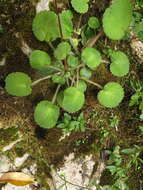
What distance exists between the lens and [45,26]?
225 centimetres

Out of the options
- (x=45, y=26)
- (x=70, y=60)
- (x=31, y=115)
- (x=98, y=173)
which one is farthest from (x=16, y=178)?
(x=45, y=26)

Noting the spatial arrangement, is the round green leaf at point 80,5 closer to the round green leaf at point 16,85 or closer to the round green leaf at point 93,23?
the round green leaf at point 93,23

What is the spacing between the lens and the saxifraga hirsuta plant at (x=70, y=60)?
2.25 metres

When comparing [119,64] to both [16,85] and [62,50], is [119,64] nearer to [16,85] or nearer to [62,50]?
[62,50]

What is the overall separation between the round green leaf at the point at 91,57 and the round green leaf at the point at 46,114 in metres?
0.38

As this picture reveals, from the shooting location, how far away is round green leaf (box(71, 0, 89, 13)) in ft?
7.56

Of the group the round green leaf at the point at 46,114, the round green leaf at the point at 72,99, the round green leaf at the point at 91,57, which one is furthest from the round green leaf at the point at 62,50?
the round green leaf at the point at 46,114

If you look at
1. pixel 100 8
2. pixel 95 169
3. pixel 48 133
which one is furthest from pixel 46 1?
pixel 95 169

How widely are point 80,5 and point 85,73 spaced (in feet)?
1.55

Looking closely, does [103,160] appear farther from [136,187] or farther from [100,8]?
[100,8]

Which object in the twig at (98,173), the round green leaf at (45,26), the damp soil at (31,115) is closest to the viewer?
the round green leaf at (45,26)

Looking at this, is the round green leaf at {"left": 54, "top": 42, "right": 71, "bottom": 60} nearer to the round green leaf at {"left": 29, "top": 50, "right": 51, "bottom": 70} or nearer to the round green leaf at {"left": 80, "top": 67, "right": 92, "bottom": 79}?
the round green leaf at {"left": 29, "top": 50, "right": 51, "bottom": 70}

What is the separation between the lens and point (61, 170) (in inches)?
101

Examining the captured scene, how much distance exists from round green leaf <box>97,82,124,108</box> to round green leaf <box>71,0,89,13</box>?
56 centimetres
